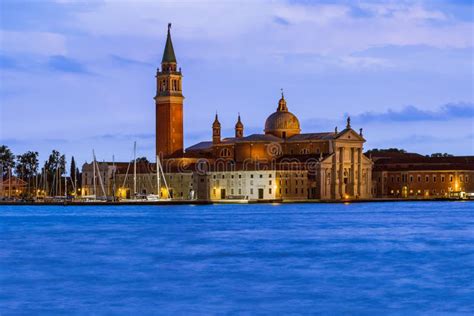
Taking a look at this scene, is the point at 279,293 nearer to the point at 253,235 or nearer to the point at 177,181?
the point at 253,235

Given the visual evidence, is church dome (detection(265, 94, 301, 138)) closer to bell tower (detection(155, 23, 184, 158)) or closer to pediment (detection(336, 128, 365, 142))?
pediment (detection(336, 128, 365, 142))

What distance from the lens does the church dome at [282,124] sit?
89.4m

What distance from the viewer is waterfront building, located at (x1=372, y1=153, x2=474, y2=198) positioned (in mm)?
93438

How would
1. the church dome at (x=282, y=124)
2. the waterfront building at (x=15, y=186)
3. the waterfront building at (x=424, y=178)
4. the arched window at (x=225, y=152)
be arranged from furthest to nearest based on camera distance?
1. the waterfront building at (x=15, y=186)
2. the waterfront building at (x=424, y=178)
3. the arched window at (x=225, y=152)
4. the church dome at (x=282, y=124)

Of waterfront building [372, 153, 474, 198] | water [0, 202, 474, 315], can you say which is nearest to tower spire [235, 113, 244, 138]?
waterfront building [372, 153, 474, 198]

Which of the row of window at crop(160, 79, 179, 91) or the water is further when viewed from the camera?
the row of window at crop(160, 79, 179, 91)

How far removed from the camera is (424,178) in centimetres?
9431

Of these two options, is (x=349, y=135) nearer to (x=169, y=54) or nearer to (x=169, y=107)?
(x=169, y=107)

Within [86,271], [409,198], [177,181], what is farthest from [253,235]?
[409,198]

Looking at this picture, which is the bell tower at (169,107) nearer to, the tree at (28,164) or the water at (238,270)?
the tree at (28,164)

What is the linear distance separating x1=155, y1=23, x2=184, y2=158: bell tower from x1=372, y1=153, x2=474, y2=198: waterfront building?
1960cm

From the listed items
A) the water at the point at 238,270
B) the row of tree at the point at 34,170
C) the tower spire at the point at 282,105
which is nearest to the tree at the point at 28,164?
the row of tree at the point at 34,170

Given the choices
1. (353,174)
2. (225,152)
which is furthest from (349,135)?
→ (225,152)

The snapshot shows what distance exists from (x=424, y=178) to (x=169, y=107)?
24181mm
